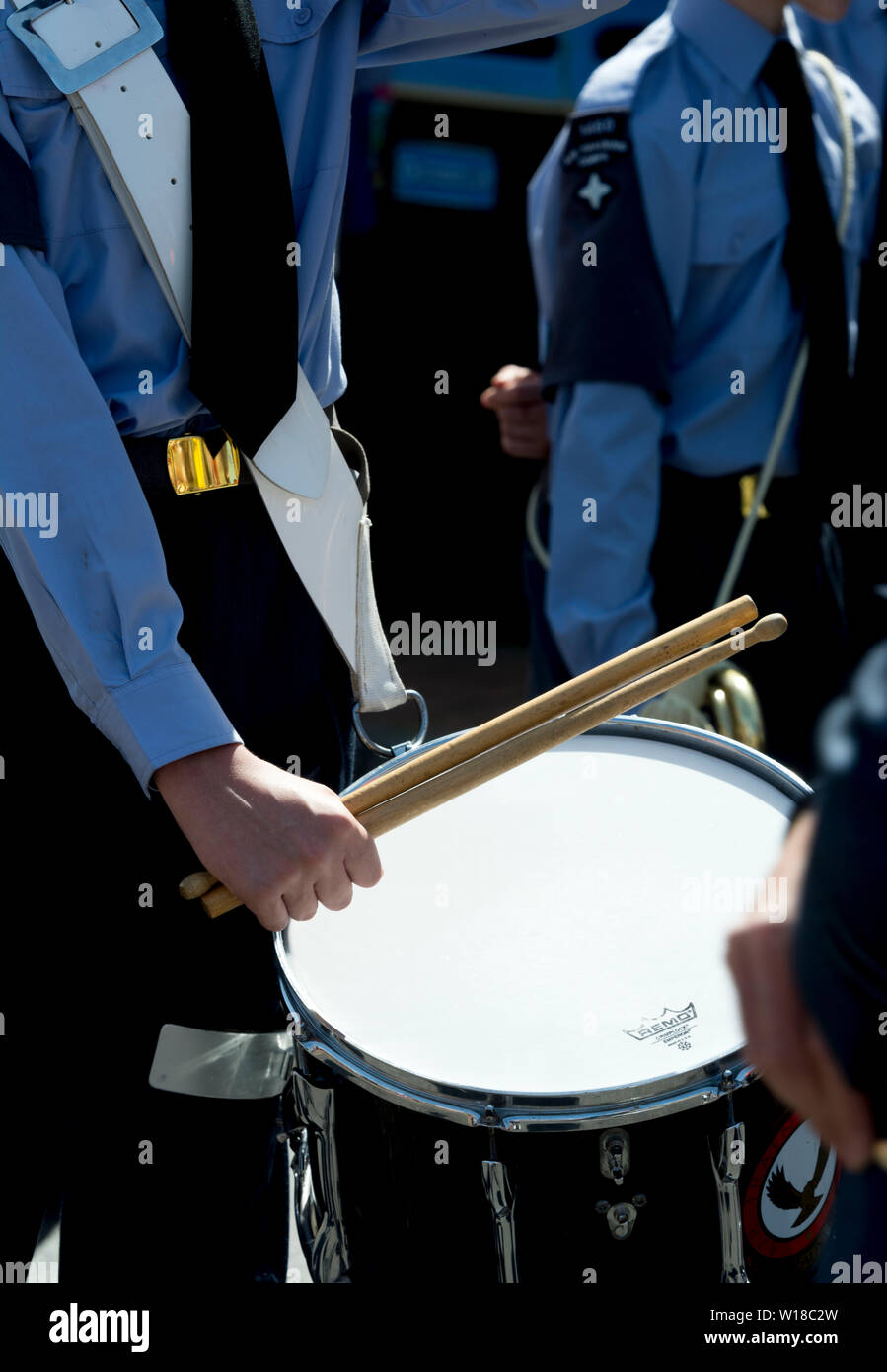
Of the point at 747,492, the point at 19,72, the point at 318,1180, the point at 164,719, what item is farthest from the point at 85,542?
the point at 747,492

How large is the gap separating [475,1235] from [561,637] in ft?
3.96

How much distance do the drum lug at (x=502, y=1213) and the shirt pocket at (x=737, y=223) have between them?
4.98 feet

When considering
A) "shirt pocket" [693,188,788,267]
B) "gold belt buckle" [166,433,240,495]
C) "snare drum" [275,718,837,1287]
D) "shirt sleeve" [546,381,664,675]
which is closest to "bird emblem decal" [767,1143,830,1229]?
"snare drum" [275,718,837,1287]

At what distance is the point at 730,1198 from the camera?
125 centimetres

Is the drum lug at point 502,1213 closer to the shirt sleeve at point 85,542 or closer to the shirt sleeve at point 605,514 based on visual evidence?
the shirt sleeve at point 85,542

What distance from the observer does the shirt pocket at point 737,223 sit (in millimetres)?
2186

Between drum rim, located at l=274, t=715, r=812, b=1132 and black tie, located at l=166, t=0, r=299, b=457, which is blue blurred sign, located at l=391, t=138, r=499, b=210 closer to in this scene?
black tie, located at l=166, t=0, r=299, b=457

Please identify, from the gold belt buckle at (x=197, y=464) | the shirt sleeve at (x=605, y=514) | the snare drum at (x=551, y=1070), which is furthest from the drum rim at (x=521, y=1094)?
the shirt sleeve at (x=605, y=514)

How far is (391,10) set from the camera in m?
1.38

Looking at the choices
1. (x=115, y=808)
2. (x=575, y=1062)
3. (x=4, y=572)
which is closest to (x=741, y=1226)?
(x=575, y=1062)

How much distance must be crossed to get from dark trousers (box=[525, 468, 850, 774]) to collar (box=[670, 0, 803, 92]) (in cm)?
62

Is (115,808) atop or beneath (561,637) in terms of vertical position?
beneath

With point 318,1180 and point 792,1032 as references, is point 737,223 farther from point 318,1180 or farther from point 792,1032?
point 792,1032

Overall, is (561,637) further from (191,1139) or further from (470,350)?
(470,350)
